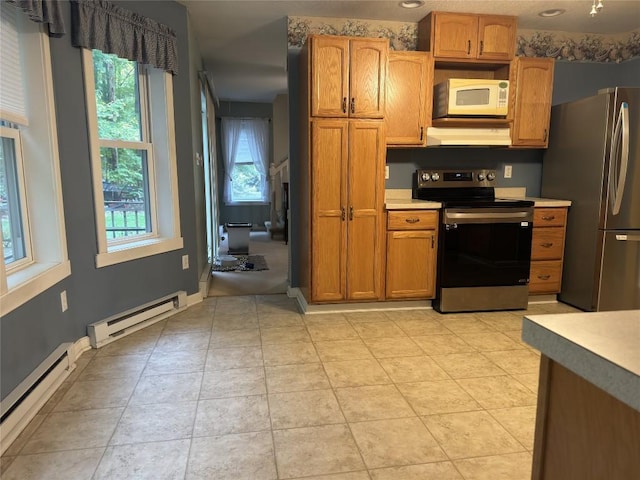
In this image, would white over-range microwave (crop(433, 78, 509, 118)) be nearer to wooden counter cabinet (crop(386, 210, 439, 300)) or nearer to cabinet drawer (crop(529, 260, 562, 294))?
wooden counter cabinet (crop(386, 210, 439, 300))

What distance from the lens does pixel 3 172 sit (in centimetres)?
232

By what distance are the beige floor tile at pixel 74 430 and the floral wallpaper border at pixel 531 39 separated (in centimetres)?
316

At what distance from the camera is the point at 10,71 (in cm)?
231

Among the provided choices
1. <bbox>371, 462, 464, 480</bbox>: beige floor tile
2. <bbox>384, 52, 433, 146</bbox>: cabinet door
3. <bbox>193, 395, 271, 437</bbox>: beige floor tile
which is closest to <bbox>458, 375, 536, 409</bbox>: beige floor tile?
<bbox>371, 462, 464, 480</bbox>: beige floor tile

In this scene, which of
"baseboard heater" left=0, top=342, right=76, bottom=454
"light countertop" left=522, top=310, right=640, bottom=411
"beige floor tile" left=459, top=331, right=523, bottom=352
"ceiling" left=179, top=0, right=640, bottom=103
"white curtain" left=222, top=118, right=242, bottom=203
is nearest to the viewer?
"light countertop" left=522, top=310, right=640, bottom=411

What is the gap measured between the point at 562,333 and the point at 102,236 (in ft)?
9.55

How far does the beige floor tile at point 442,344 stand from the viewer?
2.92m

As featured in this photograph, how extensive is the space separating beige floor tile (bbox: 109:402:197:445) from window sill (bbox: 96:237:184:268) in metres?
1.19

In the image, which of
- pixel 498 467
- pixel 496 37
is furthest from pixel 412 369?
pixel 496 37

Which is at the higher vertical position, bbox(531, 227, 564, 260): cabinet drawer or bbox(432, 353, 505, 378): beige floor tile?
bbox(531, 227, 564, 260): cabinet drawer

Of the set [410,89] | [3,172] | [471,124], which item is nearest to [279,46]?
[410,89]

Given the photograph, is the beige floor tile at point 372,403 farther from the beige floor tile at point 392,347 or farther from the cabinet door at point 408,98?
the cabinet door at point 408,98

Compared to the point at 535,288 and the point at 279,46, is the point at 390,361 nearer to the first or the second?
the point at 535,288

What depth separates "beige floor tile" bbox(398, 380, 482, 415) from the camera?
2205 millimetres
